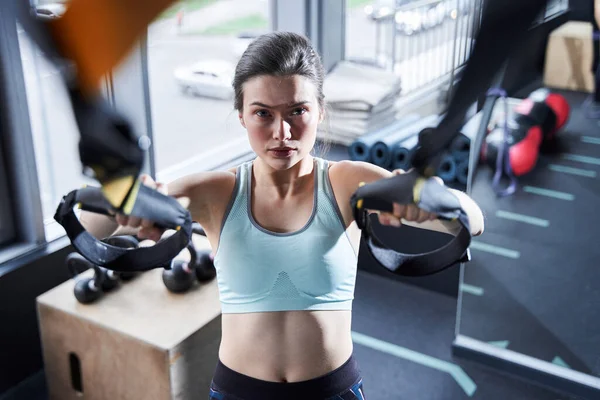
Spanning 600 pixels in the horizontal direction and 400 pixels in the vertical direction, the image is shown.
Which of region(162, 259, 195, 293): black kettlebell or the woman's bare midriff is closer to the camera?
the woman's bare midriff

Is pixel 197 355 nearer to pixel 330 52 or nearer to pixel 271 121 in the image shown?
pixel 271 121

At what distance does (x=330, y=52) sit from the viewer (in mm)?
3627

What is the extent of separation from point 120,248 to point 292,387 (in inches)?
18.2

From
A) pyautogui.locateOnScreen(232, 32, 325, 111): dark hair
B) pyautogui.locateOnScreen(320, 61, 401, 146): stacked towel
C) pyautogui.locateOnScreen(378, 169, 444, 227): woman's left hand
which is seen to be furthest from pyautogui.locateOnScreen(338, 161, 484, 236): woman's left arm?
pyautogui.locateOnScreen(320, 61, 401, 146): stacked towel

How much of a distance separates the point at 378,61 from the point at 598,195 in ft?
5.81

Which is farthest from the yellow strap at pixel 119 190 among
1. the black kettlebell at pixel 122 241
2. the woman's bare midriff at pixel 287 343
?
the woman's bare midriff at pixel 287 343

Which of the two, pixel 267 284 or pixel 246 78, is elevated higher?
pixel 246 78

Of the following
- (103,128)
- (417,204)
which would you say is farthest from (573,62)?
(103,128)

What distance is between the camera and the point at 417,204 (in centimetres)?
89

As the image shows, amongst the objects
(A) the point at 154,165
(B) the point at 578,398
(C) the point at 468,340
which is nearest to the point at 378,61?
(A) the point at 154,165

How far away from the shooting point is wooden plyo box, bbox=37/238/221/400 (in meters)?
2.00

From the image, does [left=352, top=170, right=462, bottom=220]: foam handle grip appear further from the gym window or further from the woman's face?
the gym window

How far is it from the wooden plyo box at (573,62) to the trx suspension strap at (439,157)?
1.30 metres

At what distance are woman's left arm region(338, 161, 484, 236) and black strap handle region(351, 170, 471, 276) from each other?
1cm
